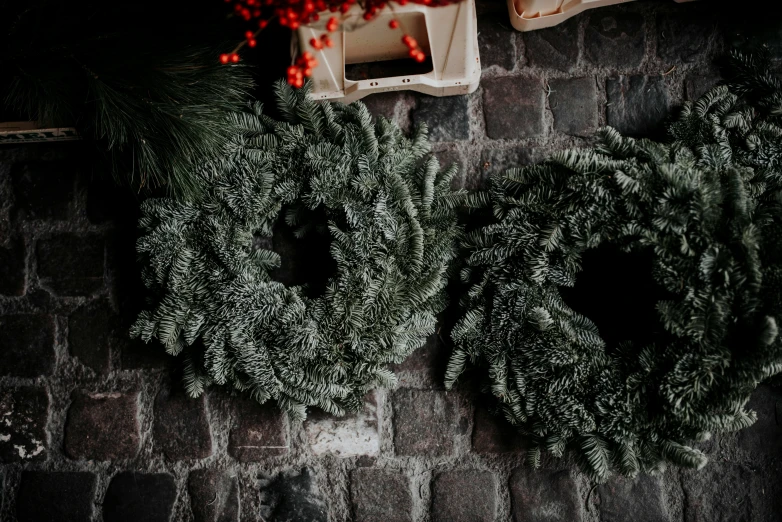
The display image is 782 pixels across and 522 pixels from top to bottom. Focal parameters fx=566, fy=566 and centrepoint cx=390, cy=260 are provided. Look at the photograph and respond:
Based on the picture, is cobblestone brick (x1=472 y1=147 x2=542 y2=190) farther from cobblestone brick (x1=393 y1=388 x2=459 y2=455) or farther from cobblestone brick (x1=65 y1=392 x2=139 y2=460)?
cobblestone brick (x1=65 y1=392 x2=139 y2=460)

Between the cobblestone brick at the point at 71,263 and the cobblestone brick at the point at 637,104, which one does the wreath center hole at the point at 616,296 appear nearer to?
the cobblestone brick at the point at 637,104

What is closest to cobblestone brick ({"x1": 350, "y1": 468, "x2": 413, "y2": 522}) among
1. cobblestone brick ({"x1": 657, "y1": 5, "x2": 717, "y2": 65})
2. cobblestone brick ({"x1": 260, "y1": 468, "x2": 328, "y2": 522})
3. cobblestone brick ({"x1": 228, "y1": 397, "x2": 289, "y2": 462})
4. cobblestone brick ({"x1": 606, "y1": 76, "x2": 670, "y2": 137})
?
cobblestone brick ({"x1": 260, "y1": 468, "x2": 328, "y2": 522})

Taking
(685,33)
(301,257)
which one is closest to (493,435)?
(301,257)

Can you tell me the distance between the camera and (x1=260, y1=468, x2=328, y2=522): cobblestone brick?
1646 mm

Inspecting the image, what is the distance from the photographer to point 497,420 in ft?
5.32

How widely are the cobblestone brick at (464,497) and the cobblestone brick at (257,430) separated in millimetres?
468

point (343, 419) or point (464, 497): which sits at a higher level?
point (343, 419)

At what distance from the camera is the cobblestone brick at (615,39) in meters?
1.65

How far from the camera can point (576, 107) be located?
1650 mm

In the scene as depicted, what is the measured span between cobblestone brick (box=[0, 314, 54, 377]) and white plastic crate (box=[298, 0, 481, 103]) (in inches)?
43.6

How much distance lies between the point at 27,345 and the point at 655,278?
1798mm

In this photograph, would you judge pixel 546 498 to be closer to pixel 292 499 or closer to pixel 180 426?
pixel 292 499

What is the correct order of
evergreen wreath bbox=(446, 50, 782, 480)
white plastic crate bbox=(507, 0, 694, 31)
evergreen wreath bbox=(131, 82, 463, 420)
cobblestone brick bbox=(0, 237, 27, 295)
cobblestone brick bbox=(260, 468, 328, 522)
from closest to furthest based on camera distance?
evergreen wreath bbox=(446, 50, 782, 480)
evergreen wreath bbox=(131, 82, 463, 420)
white plastic crate bbox=(507, 0, 694, 31)
cobblestone brick bbox=(260, 468, 328, 522)
cobblestone brick bbox=(0, 237, 27, 295)

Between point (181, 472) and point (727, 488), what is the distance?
1.58 meters
